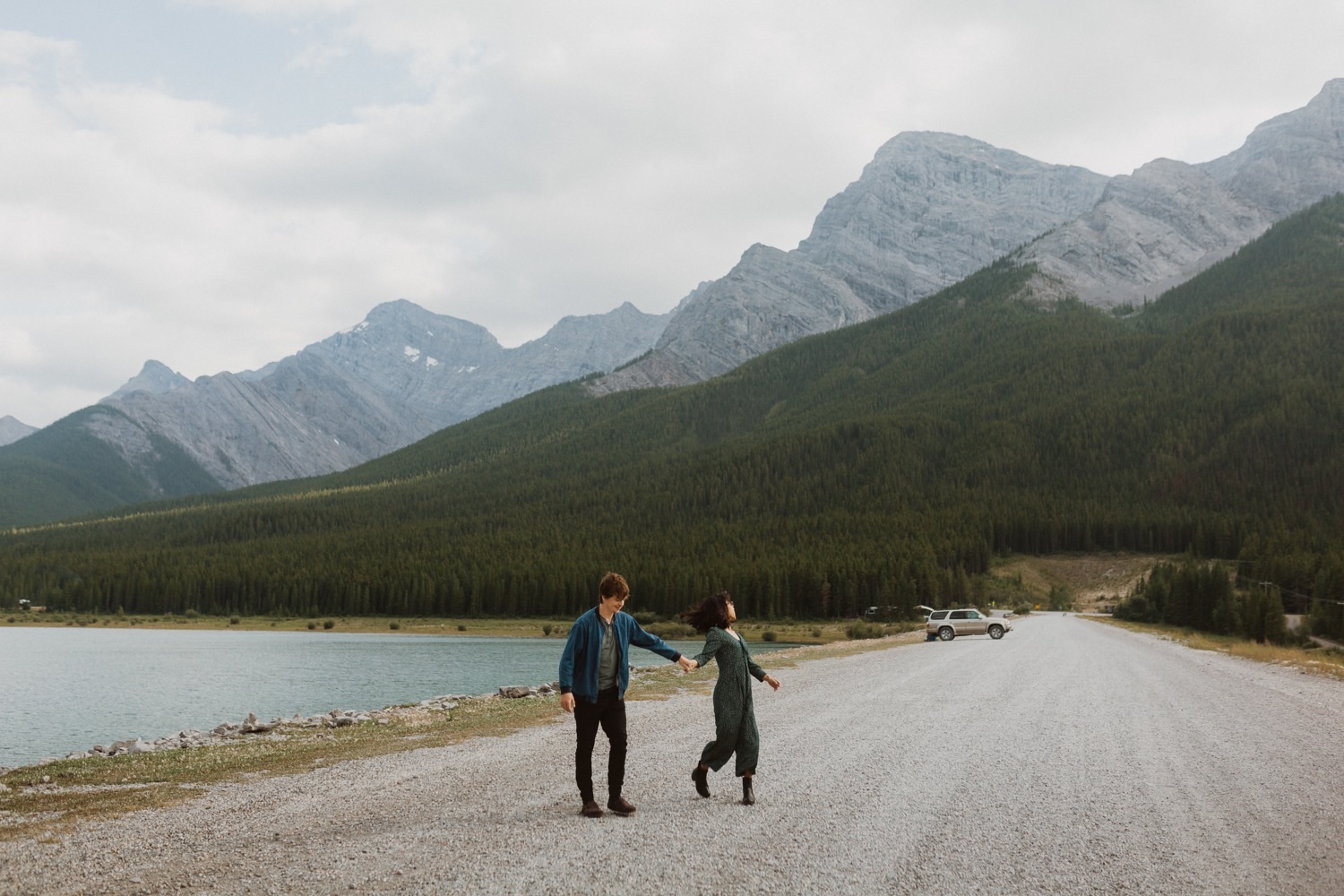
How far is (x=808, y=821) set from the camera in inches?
442

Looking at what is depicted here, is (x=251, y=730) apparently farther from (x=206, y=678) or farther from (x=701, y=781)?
(x=206, y=678)

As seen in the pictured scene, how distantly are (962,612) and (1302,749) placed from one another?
156ft

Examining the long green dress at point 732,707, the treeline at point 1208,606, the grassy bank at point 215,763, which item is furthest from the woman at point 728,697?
the treeline at point 1208,606

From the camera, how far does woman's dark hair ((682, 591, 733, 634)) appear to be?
12.8 metres

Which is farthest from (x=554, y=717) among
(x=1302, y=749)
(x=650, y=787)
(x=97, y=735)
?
(x=97, y=735)

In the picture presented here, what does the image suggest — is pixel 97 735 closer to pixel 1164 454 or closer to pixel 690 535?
pixel 690 535

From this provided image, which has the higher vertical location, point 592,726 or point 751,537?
point 751,537

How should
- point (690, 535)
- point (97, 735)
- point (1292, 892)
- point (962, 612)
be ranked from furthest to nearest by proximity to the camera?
1. point (690, 535)
2. point (962, 612)
3. point (97, 735)
4. point (1292, 892)

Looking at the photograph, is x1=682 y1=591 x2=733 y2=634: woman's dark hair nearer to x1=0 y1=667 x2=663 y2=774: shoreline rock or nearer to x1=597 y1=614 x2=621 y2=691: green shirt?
x1=597 y1=614 x2=621 y2=691: green shirt

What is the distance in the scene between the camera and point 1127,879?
912cm

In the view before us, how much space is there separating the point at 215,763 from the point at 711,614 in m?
10.9

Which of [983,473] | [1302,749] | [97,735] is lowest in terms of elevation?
[97,735]

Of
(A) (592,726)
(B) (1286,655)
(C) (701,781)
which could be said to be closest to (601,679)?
(A) (592,726)

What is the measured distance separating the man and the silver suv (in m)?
54.1
